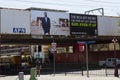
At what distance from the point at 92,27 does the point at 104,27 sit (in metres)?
2.44

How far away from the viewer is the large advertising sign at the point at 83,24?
179 feet

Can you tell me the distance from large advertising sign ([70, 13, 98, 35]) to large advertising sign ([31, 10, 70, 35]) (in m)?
0.94

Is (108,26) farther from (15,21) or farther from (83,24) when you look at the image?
(15,21)

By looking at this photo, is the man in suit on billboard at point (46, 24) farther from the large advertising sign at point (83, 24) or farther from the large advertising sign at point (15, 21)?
the large advertising sign at point (83, 24)

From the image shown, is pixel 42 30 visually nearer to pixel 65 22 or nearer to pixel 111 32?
pixel 65 22

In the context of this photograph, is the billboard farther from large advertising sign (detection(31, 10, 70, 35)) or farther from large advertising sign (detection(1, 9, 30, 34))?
large advertising sign (detection(1, 9, 30, 34))

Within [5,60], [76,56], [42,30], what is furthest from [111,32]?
[5,60]

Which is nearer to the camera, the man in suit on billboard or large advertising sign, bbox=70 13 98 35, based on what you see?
the man in suit on billboard

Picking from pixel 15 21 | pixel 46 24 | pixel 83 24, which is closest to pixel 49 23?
pixel 46 24

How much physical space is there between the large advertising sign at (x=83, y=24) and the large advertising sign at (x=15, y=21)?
764cm

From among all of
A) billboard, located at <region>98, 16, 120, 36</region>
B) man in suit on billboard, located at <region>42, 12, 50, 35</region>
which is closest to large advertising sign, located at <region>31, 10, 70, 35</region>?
man in suit on billboard, located at <region>42, 12, 50, 35</region>

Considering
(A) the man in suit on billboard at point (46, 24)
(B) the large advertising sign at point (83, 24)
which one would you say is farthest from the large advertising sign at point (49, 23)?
(B) the large advertising sign at point (83, 24)

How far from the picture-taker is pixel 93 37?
5831cm

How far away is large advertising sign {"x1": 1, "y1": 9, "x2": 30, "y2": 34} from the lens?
47156 mm
